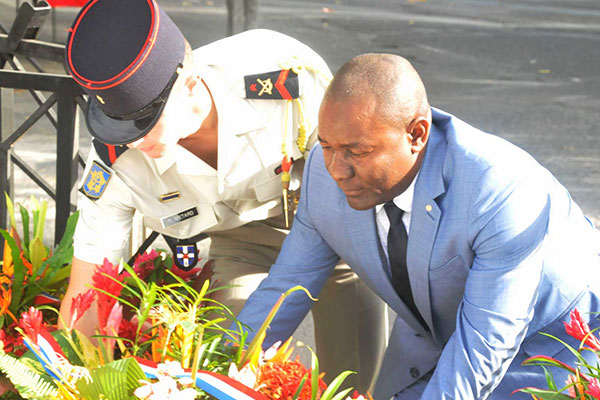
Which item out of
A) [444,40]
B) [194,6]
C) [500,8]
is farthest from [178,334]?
[500,8]

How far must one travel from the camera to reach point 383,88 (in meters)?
1.98

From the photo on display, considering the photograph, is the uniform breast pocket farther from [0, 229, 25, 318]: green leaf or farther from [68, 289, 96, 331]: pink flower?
[68, 289, 96, 331]: pink flower

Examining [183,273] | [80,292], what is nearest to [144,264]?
[183,273]

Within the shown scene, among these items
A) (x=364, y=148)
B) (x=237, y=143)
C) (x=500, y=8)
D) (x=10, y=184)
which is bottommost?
(x=500, y=8)

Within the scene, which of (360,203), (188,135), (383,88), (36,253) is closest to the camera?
(383,88)

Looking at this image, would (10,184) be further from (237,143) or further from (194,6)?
(194,6)

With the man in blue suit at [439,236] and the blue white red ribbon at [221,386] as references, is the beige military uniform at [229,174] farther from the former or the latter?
the blue white red ribbon at [221,386]

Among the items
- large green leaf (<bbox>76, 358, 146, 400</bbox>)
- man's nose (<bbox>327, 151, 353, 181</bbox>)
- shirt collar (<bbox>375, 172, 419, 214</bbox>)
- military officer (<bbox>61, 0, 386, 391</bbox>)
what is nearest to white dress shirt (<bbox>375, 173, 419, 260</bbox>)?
shirt collar (<bbox>375, 172, 419, 214</bbox>)

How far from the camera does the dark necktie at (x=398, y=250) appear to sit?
230cm

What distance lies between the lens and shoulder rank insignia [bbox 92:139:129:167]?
2504 millimetres

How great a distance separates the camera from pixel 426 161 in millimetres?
2193

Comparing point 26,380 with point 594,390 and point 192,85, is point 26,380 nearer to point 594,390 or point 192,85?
point 192,85

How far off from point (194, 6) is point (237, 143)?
9.72 meters

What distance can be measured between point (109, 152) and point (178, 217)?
0.31 m
